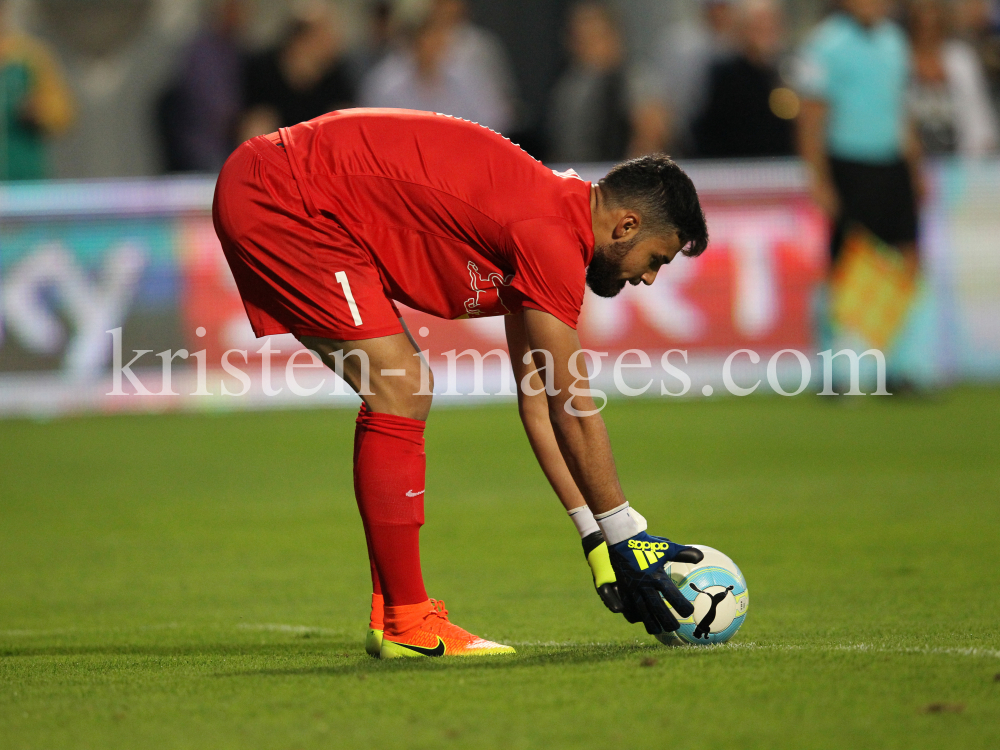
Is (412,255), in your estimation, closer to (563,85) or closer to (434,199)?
(434,199)

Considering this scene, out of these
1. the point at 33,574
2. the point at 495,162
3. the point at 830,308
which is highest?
the point at 495,162

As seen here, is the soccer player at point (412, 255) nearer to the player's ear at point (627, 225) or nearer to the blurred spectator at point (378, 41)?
the player's ear at point (627, 225)

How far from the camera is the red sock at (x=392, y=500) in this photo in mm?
4340

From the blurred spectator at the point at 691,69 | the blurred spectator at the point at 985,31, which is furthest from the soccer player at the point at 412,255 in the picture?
the blurred spectator at the point at 985,31

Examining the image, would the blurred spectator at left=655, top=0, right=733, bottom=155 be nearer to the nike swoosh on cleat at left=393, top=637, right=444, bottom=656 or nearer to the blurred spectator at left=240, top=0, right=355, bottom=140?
the blurred spectator at left=240, top=0, right=355, bottom=140

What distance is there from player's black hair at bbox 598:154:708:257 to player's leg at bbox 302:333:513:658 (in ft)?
2.57

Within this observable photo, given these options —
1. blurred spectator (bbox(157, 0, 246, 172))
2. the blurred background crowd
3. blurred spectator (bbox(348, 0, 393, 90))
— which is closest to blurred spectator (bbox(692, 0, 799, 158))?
the blurred background crowd

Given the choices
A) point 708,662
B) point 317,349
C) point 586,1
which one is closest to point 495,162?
point 317,349

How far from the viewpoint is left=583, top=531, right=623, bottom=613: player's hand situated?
14.4 ft

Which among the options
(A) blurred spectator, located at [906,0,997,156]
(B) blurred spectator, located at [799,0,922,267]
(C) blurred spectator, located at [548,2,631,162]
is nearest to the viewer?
(B) blurred spectator, located at [799,0,922,267]

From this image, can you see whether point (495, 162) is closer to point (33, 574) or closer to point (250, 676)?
point (250, 676)

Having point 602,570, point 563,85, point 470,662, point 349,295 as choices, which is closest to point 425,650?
point 470,662

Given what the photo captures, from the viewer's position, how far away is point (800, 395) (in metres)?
12.9

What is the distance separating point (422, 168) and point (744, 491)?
169 inches
